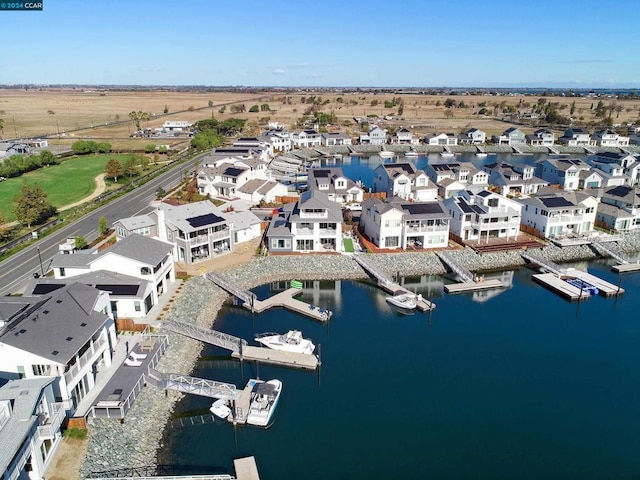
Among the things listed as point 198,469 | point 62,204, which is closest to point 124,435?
point 198,469

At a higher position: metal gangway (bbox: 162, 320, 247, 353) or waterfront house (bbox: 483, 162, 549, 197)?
waterfront house (bbox: 483, 162, 549, 197)

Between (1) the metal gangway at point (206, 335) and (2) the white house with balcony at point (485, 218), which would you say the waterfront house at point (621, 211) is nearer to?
(2) the white house with balcony at point (485, 218)

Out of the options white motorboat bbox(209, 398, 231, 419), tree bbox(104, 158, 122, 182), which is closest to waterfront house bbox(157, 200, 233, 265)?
white motorboat bbox(209, 398, 231, 419)

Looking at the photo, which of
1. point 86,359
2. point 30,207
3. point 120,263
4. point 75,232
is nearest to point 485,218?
point 120,263

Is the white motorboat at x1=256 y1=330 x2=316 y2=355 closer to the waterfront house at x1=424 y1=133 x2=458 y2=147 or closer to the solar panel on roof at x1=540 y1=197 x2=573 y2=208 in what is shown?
the solar panel on roof at x1=540 y1=197 x2=573 y2=208

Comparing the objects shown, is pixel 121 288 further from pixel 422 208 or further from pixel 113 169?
pixel 113 169

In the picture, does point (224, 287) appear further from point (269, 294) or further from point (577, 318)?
point (577, 318)

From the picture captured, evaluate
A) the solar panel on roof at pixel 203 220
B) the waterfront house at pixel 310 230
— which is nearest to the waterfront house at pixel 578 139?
the waterfront house at pixel 310 230
